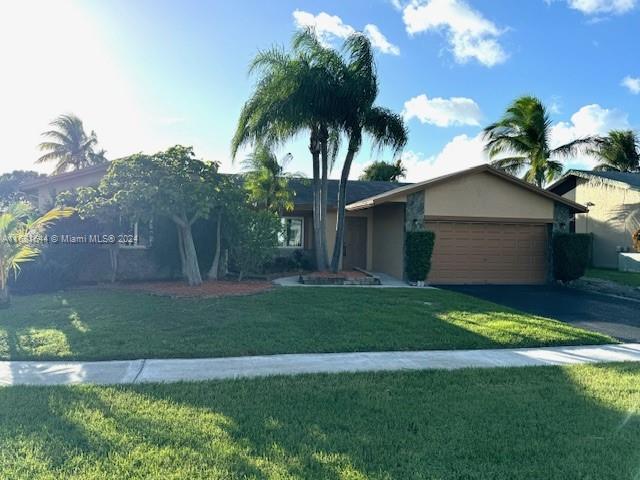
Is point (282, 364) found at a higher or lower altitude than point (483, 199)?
lower

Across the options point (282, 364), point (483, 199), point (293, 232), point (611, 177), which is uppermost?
point (611, 177)

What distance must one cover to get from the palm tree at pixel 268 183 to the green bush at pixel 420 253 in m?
4.93

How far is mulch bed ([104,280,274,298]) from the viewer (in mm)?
11977

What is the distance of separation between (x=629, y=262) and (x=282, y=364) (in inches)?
722

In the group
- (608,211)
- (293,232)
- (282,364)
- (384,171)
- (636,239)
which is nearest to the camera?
(282,364)

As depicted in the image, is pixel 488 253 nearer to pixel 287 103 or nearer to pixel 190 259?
pixel 287 103

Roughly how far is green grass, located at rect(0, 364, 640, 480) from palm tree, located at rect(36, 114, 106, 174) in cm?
3633

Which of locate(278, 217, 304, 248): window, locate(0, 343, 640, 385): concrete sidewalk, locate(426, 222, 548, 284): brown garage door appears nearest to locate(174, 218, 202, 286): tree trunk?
locate(278, 217, 304, 248): window

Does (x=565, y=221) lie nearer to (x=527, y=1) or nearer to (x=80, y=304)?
(x=527, y=1)

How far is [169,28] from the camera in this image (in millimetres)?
10828

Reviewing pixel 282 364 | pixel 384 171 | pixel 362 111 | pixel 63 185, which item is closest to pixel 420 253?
pixel 362 111

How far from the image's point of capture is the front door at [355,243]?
1981cm

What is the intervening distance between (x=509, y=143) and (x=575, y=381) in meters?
21.8

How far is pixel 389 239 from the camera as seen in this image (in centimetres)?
1783
